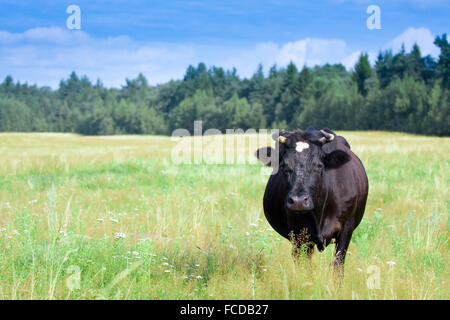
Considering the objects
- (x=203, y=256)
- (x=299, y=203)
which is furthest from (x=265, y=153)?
(x=203, y=256)

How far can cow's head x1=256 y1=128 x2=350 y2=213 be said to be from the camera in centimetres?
424

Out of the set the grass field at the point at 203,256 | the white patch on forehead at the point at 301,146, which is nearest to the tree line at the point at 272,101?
the grass field at the point at 203,256

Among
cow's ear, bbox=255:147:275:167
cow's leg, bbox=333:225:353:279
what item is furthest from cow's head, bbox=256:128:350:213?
cow's leg, bbox=333:225:353:279

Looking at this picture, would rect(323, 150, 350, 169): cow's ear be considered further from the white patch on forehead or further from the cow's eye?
the white patch on forehead

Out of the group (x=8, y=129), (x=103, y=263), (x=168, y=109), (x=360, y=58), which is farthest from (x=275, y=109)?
(x=103, y=263)

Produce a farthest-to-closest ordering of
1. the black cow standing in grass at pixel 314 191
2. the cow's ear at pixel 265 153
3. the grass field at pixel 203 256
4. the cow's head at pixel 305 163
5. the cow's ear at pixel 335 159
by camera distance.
Answer: the cow's ear at pixel 265 153 < the cow's ear at pixel 335 159 < the black cow standing in grass at pixel 314 191 < the cow's head at pixel 305 163 < the grass field at pixel 203 256

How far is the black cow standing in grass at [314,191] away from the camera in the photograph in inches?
175

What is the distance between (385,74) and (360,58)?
626 centimetres

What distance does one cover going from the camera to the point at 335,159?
15.9 feet

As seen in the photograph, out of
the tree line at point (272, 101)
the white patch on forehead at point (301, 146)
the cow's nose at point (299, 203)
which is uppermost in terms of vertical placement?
the tree line at point (272, 101)

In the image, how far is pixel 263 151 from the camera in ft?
16.8

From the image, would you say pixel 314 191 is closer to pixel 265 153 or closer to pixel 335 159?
pixel 335 159

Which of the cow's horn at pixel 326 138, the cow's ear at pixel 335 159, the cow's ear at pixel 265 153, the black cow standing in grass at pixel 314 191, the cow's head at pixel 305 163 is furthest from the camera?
the cow's ear at pixel 265 153

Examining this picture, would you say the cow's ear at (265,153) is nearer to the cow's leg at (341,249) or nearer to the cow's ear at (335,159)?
the cow's ear at (335,159)
